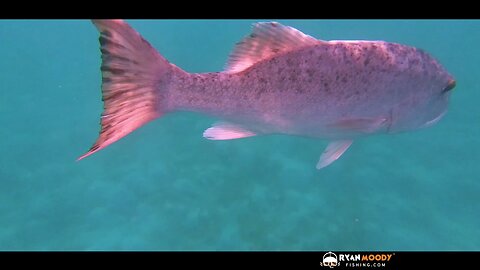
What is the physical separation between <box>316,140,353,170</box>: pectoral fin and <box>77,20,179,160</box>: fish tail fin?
1597 millimetres

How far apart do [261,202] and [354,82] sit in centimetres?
394

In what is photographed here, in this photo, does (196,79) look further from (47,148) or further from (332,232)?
(47,148)

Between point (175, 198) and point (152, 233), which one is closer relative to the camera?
point (152, 233)

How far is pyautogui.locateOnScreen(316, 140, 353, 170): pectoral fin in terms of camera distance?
3250 mm

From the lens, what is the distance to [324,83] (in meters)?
2.59

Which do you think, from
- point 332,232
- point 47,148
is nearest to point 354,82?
point 332,232

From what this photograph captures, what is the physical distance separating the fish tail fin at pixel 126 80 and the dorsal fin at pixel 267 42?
1.73ft

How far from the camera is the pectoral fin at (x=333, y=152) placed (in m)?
3.25

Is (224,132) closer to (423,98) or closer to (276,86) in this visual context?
(276,86)

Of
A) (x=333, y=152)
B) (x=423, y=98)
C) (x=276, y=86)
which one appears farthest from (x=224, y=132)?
(x=423, y=98)
